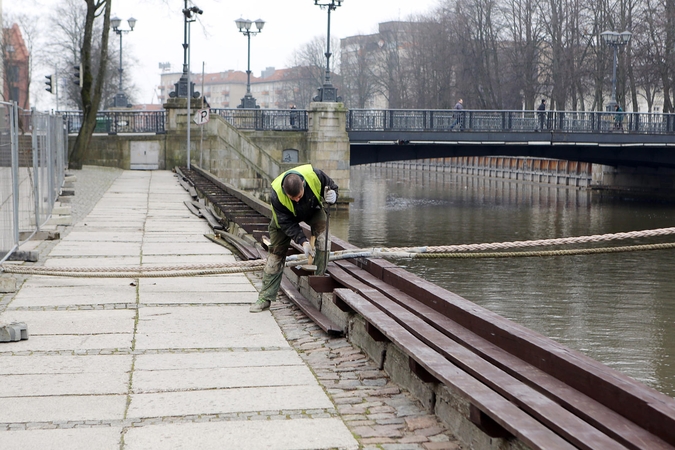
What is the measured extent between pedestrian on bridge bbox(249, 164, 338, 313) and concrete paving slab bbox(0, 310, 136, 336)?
3.59 feet

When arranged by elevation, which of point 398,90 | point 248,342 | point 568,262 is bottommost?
point 568,262

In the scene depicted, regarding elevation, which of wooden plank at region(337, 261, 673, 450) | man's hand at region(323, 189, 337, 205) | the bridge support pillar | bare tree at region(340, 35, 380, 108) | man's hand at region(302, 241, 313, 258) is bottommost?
the bridge support pillar

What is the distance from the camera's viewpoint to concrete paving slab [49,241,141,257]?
449 inches

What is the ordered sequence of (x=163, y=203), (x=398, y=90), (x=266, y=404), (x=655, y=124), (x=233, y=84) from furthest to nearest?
1. (x=233, y=84)
2. (x=398, y=90)
3. (x=655, y=124)
4. (x=163, y=203)
5. (x=266, y=404)

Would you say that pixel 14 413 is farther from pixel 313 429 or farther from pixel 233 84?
pixel 233 84

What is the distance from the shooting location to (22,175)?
38.0 ft

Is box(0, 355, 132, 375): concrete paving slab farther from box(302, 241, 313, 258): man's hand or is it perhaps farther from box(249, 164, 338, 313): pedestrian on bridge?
box(302, 241, 313, 258): man's hand

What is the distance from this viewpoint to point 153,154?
115ft

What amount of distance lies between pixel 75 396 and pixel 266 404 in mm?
1048

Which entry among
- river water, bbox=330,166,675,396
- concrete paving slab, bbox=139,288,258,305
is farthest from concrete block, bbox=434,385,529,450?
river water, bbox=330,166,675,396

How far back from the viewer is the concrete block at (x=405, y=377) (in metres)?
4.96

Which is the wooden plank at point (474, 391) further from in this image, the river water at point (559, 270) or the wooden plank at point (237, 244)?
the river water at point (559, 270)

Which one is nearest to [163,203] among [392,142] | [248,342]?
[248,342]

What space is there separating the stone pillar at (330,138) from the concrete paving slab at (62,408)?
33.0 m
